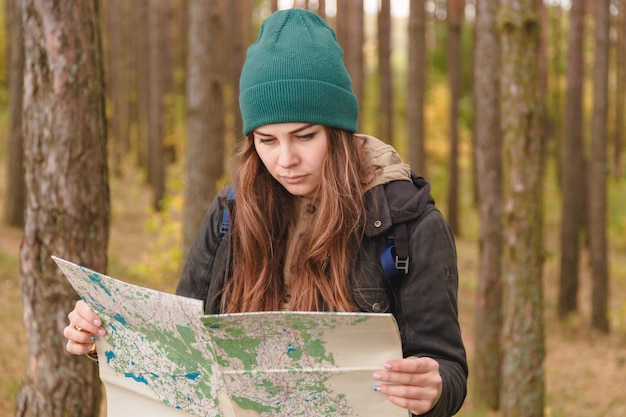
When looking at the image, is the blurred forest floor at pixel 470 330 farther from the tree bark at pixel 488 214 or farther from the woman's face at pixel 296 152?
the woman's face at pixel 296 152

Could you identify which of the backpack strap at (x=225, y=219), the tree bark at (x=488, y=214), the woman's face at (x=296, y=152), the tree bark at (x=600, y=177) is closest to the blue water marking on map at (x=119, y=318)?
the backpack strap at (x=225, y=219)

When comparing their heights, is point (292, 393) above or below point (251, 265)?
below

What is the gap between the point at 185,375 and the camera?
79.6 inches

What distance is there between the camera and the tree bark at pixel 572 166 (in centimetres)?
1331

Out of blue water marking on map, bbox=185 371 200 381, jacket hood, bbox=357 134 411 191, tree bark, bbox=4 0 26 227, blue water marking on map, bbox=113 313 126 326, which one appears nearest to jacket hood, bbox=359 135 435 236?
jacket hood, bbox=357 134 411 191

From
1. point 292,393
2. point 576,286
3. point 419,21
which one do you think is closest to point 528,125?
point 292,393

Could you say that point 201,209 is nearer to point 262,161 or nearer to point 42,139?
point 42,139

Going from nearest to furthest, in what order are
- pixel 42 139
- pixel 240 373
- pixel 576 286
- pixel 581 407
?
1. pixel 240 373
2. pixel 42 139
3. pixel 581 407
4. pixel 576 286

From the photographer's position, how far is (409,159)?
12.6 m

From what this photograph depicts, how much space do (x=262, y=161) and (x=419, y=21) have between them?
1040cm

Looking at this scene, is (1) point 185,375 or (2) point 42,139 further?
(2) point 42,139

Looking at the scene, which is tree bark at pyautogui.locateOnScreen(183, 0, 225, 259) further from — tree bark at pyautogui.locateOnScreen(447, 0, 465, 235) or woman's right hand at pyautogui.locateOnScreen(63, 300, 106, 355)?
tree bark at pyautogui.locateOnScreen(447, 0, 465, 235)

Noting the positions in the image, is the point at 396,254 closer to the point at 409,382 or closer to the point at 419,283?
the point at 419,283

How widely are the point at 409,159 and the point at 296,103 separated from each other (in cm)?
1061
